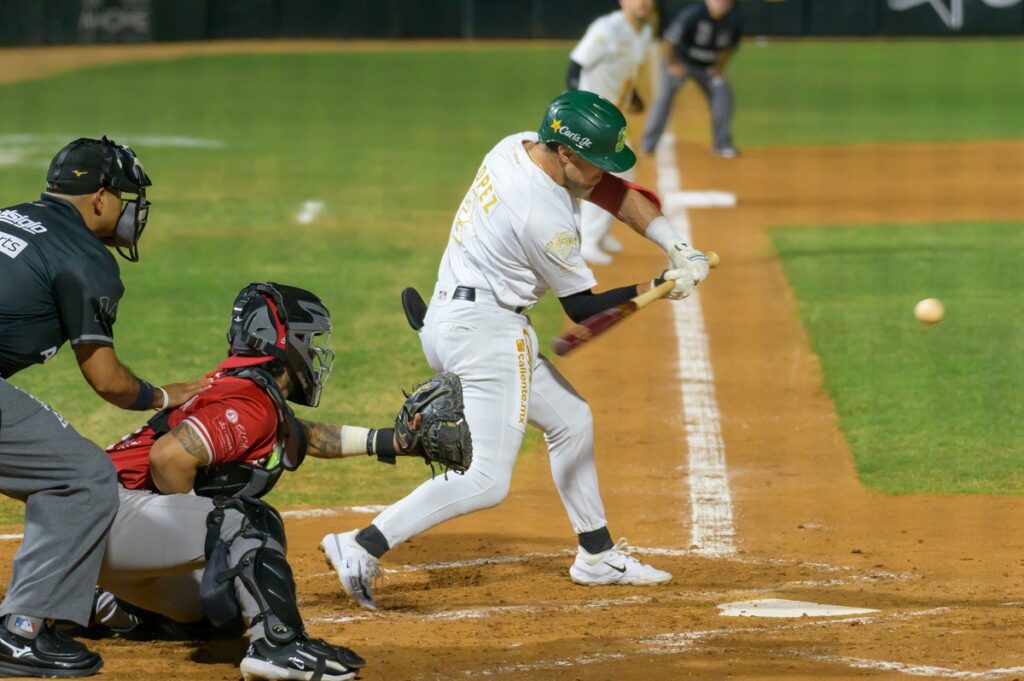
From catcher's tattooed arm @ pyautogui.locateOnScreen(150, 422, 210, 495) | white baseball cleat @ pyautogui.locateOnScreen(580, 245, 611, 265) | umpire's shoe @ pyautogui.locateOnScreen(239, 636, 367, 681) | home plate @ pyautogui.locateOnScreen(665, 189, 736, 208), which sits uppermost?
catcher's tattooed arm @ pyautogui.locateOnScreen(150, 422, 210, 495)

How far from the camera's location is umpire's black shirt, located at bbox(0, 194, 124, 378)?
4.82 meters

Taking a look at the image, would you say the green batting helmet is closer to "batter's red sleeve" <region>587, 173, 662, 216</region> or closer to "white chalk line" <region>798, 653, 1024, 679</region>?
"batter's red sleeve" <region>587, 173, 662, 216</region>

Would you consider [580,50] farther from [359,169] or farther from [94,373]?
[94,373]

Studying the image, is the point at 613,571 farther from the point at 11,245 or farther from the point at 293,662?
the point at 11,245

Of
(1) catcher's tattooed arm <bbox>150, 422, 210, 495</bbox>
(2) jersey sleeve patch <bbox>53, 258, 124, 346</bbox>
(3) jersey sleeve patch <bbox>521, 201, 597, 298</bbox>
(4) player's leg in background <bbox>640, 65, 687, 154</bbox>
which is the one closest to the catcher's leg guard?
(1) catcher's tattooed arm <bbox>150, 422, 210, 495</bbox>

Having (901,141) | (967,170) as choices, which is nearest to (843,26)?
(901,141)

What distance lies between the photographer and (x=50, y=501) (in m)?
4.84

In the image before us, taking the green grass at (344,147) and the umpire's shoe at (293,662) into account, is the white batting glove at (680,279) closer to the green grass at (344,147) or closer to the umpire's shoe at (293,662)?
the umpire's shoe at (293,662)

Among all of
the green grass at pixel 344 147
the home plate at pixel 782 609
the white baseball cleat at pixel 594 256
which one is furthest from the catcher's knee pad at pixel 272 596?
the white baseball cleat at pixel 594 256

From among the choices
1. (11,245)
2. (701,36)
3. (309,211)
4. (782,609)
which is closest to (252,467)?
(11,245)

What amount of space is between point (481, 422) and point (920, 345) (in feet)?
17.6

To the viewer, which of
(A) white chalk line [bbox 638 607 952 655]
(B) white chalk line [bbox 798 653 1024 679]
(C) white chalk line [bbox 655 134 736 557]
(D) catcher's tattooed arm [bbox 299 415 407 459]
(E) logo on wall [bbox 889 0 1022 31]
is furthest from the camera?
(E) logo on wall [bbox 889 0 1022 31]

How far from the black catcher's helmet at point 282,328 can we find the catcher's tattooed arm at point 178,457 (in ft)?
1.33

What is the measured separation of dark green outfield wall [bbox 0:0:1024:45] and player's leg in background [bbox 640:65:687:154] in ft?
48.2
